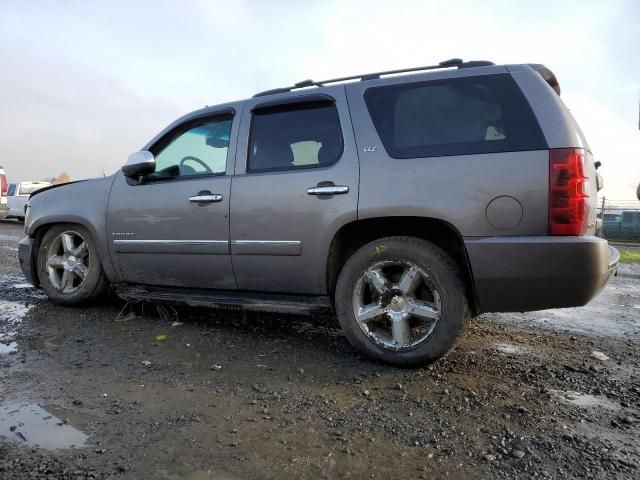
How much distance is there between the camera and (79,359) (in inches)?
121

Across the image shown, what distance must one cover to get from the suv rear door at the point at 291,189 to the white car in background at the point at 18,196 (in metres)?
17.8

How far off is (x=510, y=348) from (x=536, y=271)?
Result: 3.58 feet

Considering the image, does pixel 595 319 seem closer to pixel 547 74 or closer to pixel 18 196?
pixel 547 74

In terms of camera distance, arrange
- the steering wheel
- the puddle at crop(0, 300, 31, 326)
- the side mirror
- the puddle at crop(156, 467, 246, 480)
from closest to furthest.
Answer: the puddle at crop(156, 467, 246, 480), the steering wheel, the side mirror, the puddle at crop(0, 300, 31, 326)

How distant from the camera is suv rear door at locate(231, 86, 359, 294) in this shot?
3145mm

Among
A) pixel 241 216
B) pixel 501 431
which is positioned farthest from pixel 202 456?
pixel 241 216

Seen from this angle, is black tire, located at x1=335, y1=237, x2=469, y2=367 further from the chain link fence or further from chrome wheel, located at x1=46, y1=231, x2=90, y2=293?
the chain link fence

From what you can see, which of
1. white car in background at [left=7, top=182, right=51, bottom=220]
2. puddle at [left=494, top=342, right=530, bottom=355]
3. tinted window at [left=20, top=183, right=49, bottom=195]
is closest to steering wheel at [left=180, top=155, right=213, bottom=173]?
puddle at [left=494, top=342, right=530, bottom=355]

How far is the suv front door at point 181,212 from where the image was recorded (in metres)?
3.57

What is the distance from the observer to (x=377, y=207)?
9.82ft

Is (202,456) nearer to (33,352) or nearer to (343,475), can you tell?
(343,475)

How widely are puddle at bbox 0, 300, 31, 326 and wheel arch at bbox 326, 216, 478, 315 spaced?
2.83 m

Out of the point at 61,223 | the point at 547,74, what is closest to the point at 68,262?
the point at 61,223

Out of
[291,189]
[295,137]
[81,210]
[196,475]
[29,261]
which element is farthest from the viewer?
[29,261]
